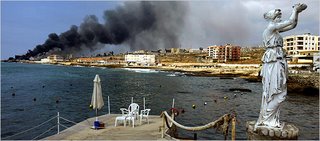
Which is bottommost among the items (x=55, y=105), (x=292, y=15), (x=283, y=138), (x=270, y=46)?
(x=55, y=105)

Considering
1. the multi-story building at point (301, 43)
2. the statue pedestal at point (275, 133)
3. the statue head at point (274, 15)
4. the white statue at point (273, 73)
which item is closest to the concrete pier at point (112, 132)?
the statue pedestal at point (275, 133)

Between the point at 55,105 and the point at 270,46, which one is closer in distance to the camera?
the point at 270,46

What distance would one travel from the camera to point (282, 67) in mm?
9023

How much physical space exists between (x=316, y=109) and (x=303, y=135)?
1622 cm

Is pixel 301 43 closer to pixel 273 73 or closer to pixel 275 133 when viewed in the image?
pixel 273 73

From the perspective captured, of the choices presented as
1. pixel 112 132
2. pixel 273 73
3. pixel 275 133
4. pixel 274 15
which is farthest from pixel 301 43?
pixel 275 133

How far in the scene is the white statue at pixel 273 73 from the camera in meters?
8.98

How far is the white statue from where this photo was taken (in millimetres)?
8977

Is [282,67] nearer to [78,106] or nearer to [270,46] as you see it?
[270,46]

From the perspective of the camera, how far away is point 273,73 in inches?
356

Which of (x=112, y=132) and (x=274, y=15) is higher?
(x=274, y=15)

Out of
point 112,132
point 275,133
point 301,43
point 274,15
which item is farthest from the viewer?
point 301,43

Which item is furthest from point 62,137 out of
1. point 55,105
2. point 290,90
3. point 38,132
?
point 290,90

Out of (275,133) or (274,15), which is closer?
(275,133)
